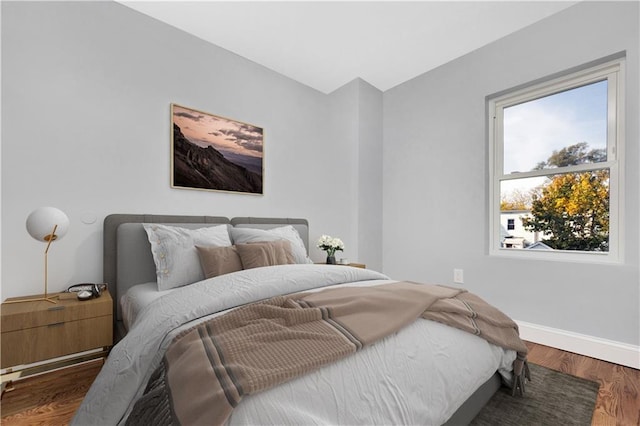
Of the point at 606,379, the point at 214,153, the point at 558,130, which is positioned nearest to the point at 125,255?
the point at 214,153

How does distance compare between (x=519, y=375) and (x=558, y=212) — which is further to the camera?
(x=558, y=212)

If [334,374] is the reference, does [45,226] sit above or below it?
above

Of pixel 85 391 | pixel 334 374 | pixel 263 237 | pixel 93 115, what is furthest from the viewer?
pixel 263 237

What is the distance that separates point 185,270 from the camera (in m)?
1.97

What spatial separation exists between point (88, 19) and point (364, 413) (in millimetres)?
2907

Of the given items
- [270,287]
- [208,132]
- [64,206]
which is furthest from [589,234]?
[64,206]

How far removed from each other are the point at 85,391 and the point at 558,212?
11.6 ft

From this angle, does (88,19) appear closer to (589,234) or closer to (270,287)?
(270,287)

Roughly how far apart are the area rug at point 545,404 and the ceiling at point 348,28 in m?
2.69

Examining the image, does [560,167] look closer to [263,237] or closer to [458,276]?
[458,276]

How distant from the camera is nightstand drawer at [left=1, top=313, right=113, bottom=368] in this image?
59.4 inches

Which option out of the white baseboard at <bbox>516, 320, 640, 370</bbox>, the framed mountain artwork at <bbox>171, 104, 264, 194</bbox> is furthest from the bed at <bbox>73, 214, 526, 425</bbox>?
the white baseboard at <bbox>516, 320, 640, 370</bbox>

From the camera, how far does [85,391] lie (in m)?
1.69

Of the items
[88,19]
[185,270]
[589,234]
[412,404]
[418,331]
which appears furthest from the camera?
[589,234]
